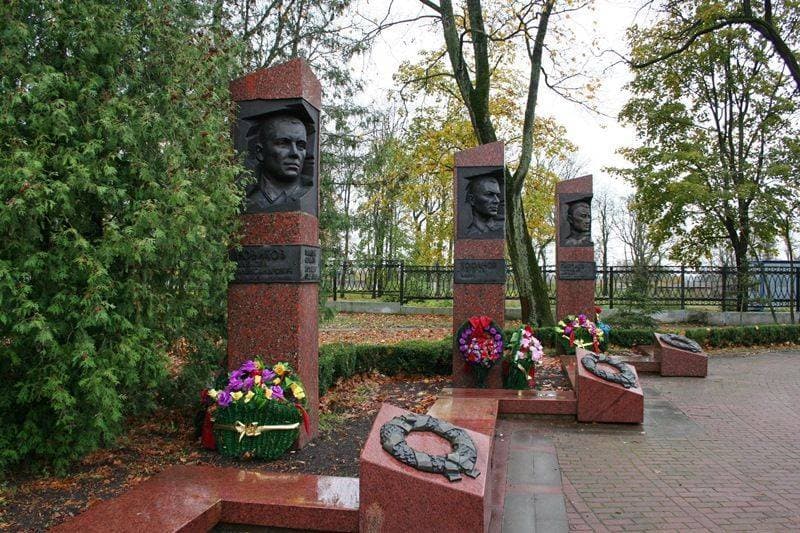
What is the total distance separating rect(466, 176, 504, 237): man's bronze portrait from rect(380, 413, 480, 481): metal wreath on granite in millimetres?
4733

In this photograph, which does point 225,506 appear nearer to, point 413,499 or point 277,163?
point 413,499

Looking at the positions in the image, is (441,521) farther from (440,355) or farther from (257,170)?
(440,355)

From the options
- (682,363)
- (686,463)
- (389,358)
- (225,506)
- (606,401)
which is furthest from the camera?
(682,363)

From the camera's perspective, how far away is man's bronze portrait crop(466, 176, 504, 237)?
328 inches

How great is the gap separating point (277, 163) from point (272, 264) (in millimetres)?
929

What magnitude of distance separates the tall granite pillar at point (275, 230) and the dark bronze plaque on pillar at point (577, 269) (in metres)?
7.53

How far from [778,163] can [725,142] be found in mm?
2690

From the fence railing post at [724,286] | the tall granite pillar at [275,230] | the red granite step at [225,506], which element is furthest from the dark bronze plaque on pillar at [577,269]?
the fence railing post at [724,286]

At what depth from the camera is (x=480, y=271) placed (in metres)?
8.37

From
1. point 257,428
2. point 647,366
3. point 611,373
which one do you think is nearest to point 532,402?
point 611,373

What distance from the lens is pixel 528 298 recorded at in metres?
14.9

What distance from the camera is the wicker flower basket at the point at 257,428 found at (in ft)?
16.0

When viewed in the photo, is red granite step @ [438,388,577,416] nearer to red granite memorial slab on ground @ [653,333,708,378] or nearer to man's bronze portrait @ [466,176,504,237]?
man's bronze portrait @ [466,176,504,237]

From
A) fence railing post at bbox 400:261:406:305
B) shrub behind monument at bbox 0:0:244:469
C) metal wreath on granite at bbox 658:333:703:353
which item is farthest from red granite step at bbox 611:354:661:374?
fence railing post at bbox 400:261:406:305
